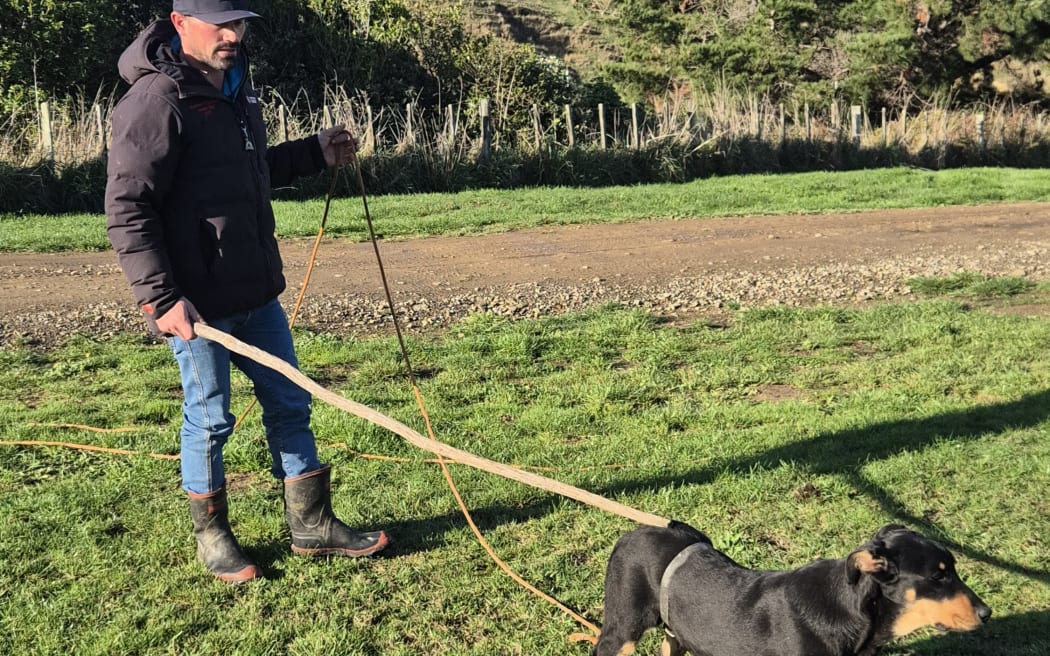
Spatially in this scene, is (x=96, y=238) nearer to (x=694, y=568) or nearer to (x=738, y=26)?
(x=694, y=568)

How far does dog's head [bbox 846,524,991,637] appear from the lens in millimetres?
2861

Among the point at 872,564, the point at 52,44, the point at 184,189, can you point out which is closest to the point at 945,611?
the point at 872,564

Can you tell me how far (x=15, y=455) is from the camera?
17.3 feet

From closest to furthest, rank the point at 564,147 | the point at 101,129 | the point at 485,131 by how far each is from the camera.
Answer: the point at 101,129, the point at 485,131, the point at 564,147

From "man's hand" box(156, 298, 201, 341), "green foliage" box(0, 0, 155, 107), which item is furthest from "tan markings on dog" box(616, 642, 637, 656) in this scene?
"green foliage" box(0, 0, 155, 107)

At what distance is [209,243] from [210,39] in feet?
2.64

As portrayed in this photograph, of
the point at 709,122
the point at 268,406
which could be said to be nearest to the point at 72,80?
the point at 709,122

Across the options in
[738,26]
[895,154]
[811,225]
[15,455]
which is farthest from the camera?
[738,26]

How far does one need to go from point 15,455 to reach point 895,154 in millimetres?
21620

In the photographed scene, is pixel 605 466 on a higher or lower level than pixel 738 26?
lower

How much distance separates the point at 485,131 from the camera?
17.4 meters

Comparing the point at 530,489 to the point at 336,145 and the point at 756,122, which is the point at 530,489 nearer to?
the point at 336,145

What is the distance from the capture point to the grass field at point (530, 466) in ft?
12.7

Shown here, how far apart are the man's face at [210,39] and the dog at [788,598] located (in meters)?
2.46
